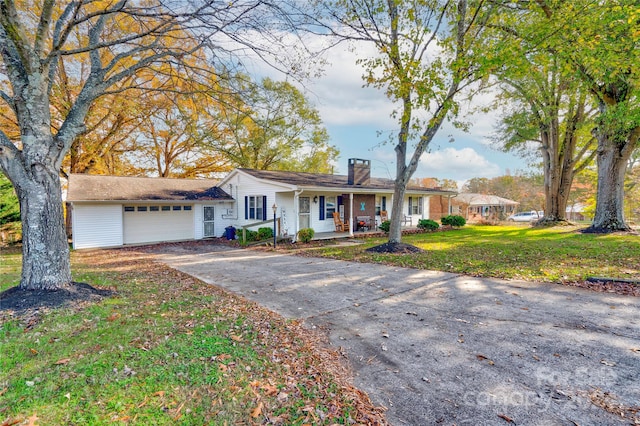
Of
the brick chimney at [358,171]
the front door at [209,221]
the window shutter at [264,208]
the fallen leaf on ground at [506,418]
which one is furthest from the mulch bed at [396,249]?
the front door at [209,221]

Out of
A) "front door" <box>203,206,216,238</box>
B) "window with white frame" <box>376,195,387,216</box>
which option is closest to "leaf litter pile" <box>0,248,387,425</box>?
"front door" <box>203,206,216,238</box>

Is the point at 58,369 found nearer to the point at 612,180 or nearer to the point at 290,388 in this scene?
the point at 290,388

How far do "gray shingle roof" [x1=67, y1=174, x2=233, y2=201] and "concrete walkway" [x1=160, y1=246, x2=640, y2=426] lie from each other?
32.7 feet

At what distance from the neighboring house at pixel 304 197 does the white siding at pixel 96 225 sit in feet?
18.7

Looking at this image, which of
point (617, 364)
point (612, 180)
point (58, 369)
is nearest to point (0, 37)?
point (58, 369)

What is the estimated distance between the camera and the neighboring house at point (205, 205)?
14203 mm

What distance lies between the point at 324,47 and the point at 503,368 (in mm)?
10048

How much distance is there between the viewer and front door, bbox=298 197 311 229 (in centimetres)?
1578

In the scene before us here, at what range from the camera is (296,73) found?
643 cm

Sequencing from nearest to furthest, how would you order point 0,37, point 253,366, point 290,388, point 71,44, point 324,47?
1. point 290,388
2. point 253,366
3. point 0,37
4. point 324,47
5. point 71,44

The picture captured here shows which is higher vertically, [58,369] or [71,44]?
[71,44]

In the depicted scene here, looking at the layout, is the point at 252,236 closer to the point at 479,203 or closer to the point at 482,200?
the point at 479,203

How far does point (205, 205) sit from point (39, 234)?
12.5m

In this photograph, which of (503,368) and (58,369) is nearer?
(58,369)
